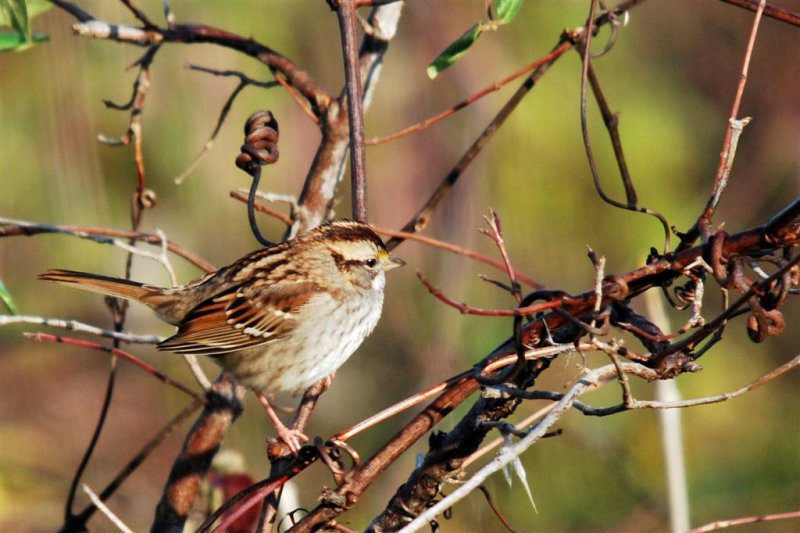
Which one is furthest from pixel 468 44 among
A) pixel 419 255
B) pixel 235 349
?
pixel 419 255

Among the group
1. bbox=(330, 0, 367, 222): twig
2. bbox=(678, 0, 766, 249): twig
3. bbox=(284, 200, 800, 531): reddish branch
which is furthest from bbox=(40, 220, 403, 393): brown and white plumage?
bbox=(678, 0, 766, 249): twig

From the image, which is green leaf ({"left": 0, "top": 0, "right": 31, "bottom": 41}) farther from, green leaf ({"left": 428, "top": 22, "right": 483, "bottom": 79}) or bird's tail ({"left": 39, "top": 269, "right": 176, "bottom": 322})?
green leaf ({"left": 428, "top": 22, "right": 483, "bottom": 79})

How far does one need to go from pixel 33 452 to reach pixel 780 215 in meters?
3.73

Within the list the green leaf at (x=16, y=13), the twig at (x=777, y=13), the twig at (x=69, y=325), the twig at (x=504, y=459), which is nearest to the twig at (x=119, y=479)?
the twig at (x=69, y=325)

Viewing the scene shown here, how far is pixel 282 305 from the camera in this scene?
9.87ft

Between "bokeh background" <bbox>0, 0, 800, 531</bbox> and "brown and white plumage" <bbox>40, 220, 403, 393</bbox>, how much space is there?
125cm

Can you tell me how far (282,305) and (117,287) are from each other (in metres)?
0.47

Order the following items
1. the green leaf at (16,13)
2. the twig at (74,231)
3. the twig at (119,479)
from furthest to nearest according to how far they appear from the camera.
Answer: the twig at (119,479)
the twig at (74,231)
the green leaf at (16,13)

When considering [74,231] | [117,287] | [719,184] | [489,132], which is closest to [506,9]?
[489,132]

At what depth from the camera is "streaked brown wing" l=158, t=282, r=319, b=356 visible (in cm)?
292

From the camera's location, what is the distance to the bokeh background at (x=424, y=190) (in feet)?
14.3

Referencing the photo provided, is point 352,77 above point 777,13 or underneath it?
underneath

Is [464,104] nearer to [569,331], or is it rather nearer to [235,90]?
[235,90]

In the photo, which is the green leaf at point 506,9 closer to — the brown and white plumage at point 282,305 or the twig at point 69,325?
the brown and white plumage at point 282,305
